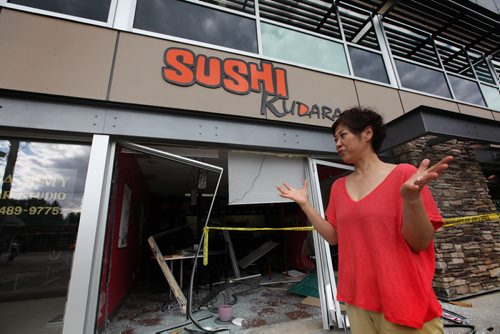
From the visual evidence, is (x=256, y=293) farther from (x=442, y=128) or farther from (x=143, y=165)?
(x=442, y=128)

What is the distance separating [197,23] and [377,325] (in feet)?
14.8

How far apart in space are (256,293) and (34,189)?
4304mm

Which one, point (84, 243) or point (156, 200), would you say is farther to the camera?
point (156, 200)

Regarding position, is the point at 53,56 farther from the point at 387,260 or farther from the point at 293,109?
the point at 387,260

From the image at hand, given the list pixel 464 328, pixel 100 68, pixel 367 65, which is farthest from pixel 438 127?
pixel 100 68

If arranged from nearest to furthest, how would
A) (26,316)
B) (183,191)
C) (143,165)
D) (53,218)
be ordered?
(26,316) < (53,218) < (143,165) < (183,191)

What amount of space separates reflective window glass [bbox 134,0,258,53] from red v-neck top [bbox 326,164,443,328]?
12.3 feet

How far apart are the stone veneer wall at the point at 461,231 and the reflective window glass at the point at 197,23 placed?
148 inches

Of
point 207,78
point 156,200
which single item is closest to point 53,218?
point 207,78

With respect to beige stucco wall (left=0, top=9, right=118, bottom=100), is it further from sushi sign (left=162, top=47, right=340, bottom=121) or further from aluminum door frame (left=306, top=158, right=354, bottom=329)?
aluminum door frame (left=306, top=158, right=354, bottom=329)

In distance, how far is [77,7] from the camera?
330 centimetres

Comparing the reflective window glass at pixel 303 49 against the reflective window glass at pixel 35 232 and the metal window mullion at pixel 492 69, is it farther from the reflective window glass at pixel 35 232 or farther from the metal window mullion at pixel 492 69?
the metal window mullion at pixel 492 69

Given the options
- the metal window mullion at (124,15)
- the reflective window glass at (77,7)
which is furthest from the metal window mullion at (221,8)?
the reflective window glass at (77,7)

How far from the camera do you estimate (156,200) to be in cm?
1017
